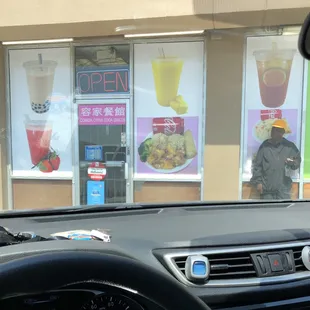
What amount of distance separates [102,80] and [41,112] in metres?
1.33

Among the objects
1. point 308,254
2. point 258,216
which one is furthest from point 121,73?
point 308,254

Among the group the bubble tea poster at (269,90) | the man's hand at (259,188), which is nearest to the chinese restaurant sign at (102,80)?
the bubble tea poster at (269,90)

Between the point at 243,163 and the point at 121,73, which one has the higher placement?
the point at 121,73

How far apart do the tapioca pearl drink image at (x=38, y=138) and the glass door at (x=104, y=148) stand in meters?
0.64

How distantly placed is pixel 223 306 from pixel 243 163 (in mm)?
5321

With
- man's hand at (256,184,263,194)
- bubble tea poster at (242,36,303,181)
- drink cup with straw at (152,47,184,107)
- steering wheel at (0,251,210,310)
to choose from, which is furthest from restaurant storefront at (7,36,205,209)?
steering wheel at (0,251,210,310)

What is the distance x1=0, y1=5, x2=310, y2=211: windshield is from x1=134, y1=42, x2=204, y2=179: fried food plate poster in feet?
0.06

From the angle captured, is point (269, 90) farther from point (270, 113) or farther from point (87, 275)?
point (87, 275)

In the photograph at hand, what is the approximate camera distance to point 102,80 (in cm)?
760

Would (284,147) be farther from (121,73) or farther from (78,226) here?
(78,226)

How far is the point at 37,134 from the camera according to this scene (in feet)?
26.1

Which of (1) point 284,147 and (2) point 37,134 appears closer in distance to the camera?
(1) point 284,147

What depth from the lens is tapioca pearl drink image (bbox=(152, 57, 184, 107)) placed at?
24.3ft

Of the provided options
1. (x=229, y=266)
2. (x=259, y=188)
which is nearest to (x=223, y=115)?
(x=259, y=188)
